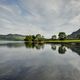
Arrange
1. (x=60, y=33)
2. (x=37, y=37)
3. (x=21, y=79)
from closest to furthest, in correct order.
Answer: (x=21, y=79)
(x=37, y=37)
(x=60, y=33)

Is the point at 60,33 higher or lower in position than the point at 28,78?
higher

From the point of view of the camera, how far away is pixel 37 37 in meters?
180

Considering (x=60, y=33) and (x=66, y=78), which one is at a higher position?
(x=60, y=33)

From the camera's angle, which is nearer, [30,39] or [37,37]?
[37,37]

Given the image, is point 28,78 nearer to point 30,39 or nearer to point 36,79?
point 36,79

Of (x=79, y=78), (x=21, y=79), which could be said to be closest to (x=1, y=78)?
(x=21, y=79)

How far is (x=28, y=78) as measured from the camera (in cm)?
1569

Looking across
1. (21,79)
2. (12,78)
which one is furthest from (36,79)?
(12,78)

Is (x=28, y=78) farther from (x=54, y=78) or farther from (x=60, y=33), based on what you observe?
(x=60, y=33)

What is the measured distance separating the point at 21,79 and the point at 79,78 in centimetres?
744

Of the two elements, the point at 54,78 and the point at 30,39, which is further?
the point at 30,39

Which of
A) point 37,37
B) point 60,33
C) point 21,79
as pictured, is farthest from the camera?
point 60,33

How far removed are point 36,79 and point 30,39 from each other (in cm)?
18205

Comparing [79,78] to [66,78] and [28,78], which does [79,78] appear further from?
[28,78]
